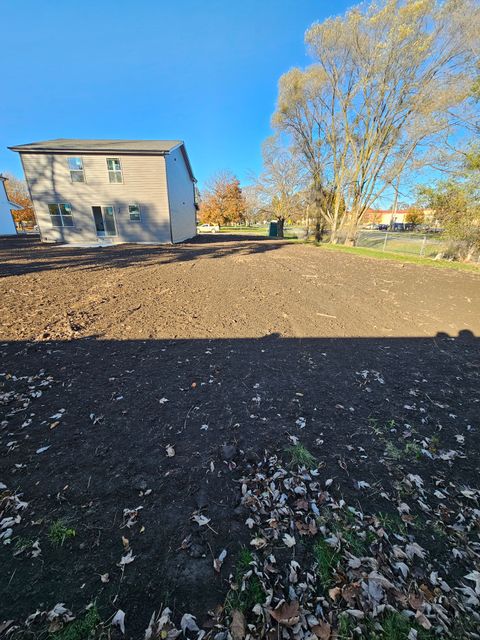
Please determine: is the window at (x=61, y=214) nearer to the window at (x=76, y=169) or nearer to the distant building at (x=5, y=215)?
the window at (x=76, y=169)

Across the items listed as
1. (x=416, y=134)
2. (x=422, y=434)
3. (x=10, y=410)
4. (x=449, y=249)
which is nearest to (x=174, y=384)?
(x=10, y=410)

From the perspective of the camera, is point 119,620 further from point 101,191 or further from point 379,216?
point 379,216

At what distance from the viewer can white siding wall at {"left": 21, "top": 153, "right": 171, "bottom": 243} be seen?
16.6 meters

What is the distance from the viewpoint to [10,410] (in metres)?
2.90

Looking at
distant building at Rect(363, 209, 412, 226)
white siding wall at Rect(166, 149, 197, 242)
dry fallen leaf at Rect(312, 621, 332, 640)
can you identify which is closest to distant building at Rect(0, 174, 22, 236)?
white siding wall at Rect(166, 149, 197, 242)

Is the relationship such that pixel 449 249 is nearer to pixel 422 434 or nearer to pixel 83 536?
pixel 422 434

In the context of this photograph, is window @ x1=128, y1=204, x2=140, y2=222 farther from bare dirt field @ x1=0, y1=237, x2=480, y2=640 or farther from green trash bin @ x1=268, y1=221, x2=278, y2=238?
green trash bin @ x1=268, y1=221, x2=278, y2=238

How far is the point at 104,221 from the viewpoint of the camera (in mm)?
17562

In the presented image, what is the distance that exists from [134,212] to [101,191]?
2.31 m

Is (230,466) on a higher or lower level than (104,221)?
lower

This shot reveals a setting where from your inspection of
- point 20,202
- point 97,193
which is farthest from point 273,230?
point 20,202

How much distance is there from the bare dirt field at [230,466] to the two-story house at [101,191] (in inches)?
542

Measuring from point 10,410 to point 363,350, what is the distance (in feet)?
15.9

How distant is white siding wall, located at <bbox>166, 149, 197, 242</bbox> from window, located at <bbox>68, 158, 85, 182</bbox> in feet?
17.4
